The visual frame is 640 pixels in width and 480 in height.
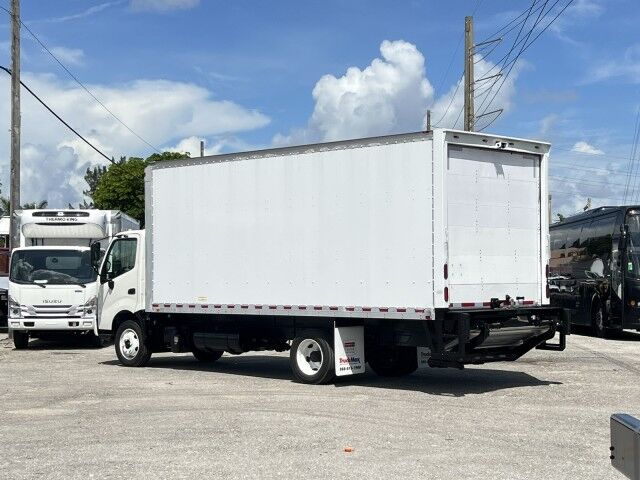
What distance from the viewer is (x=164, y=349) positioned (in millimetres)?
15969

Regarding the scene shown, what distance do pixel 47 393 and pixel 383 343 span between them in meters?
4.69

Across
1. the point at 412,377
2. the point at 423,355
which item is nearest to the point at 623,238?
the point at 412,377

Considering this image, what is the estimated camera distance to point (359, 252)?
501 inches

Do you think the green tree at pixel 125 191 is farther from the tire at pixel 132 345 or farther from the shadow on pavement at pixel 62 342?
the tire at pixel 132 345

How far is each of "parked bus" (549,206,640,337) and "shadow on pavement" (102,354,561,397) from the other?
29.8 feet

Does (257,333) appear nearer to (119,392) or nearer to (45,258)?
(119,392)

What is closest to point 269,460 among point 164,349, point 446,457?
point 446,457

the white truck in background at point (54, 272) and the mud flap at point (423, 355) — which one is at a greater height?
the white truck in background at point (54, 272)

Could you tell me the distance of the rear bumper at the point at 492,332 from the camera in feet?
39.2

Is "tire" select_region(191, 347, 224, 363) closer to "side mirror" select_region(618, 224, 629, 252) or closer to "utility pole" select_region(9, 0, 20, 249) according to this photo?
"utility pole" select_region(9, 0, 20, 249)

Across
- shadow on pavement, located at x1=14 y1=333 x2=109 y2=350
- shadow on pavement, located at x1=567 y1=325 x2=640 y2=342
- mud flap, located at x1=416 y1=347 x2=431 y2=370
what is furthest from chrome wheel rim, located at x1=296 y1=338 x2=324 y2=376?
shadow on pavement, located at x1=567 y1=325 x2=640 y2=342

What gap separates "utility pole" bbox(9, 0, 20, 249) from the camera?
24297mm

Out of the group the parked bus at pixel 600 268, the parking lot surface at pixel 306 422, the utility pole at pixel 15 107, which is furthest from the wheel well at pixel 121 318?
the parked bus at pixel 600 268

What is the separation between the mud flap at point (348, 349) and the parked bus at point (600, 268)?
11.9m
